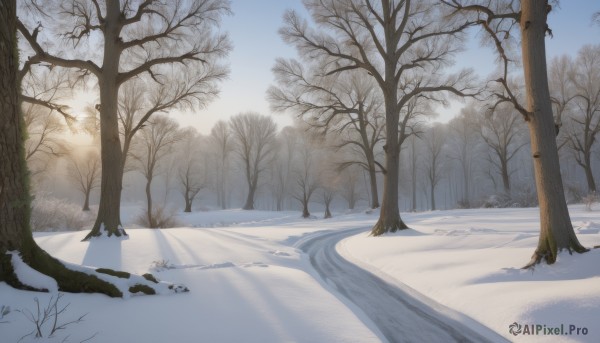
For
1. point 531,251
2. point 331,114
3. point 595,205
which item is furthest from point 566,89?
point 531,251

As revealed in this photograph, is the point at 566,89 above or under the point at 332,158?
above

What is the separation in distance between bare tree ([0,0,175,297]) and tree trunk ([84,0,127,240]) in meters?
7.00

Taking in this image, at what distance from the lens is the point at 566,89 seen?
28016 millimetres

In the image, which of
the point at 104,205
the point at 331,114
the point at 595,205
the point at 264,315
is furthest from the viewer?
the point at 595,205

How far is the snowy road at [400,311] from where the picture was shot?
13.5 feet

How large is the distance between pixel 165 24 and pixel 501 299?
1184 centimetres

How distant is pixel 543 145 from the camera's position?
19.2 feet

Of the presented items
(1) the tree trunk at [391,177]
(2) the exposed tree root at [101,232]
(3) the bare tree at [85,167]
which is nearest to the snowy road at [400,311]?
(1) the tree trunk at [391,177]

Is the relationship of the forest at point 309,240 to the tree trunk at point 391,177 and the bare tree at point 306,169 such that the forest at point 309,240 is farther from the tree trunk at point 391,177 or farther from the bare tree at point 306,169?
the bare tree at point 306,169

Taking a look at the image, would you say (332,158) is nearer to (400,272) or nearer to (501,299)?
(400,272)

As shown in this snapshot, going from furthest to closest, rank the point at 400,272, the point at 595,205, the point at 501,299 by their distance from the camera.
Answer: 1. the point at 595,205
2. the point at 400,272
3. the point at 501,299

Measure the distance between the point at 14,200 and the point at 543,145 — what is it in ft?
24.0

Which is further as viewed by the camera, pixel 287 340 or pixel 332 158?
pixel 332 158

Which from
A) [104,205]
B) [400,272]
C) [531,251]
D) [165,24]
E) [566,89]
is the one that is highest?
[566,89]
